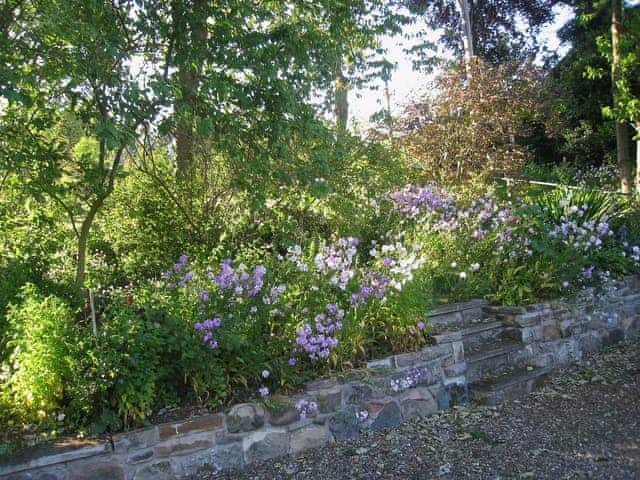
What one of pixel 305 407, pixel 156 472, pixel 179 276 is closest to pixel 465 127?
pixel 179 276

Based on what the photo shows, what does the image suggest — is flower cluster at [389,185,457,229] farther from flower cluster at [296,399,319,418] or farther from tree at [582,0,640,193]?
tree at [582,0,640,193]

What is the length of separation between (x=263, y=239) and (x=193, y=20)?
2.43 meters

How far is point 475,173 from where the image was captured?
8.30 m

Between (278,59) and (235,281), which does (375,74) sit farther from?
(235,281)

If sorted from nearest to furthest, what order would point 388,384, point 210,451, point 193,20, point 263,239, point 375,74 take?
point 210,451
point 388,384
point 193,20
point 263,239
point 375,74

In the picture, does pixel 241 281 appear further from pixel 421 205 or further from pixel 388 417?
pixel 421 205

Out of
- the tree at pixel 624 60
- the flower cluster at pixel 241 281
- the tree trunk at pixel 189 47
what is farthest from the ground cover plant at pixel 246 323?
the tree at pixel 624 60

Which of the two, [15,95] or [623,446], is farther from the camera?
[623,446]

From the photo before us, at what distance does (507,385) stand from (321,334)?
5.16ft

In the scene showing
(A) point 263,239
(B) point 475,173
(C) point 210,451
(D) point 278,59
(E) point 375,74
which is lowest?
(C) point 210,451

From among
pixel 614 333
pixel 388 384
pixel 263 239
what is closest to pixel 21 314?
pixel 388 384

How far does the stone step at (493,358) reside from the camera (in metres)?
4.05

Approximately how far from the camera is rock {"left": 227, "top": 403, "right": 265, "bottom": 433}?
2908 millimetres

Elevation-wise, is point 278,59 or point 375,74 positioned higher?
point 375,74
